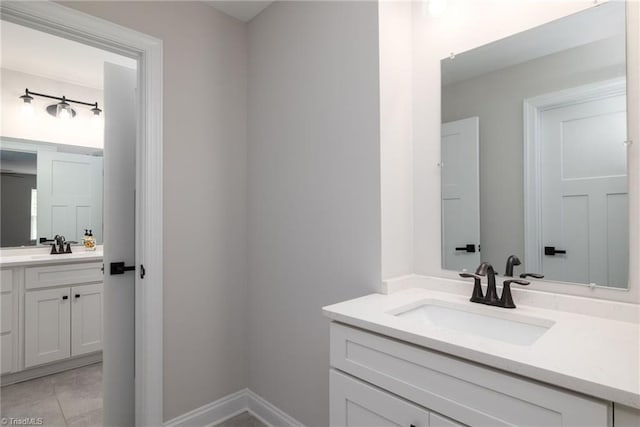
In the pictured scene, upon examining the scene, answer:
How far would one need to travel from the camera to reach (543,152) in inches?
50.1

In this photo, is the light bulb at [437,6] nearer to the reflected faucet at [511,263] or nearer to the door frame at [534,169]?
the door frame at [534,169]

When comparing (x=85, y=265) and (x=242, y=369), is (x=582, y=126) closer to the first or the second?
(x=242, y=369)

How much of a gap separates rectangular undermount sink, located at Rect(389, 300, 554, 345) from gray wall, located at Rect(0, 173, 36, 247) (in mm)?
3434

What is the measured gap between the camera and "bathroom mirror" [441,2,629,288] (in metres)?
1.12

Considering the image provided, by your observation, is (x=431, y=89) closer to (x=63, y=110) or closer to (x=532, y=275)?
(x=532, y=275)

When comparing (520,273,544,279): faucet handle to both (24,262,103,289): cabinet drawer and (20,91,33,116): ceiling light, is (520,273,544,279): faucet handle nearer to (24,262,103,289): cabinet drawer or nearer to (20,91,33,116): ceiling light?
(24,262,103,289): cabinet drawer

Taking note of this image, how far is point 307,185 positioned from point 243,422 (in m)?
1.52

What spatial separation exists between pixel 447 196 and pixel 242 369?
1.70m

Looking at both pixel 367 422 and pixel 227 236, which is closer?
pixel 367 422

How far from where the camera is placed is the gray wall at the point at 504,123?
1.25 metres

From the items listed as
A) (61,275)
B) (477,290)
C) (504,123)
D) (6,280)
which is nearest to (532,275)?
(477,290)

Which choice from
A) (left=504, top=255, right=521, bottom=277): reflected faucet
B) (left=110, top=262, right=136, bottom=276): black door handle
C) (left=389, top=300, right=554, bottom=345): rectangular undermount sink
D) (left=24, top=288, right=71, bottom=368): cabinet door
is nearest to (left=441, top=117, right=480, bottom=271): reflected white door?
(left=504, top=255, right=521, bottom=277): reflected faucet

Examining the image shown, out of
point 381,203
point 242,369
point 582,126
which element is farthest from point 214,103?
point 582,126

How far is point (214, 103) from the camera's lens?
2.09m
